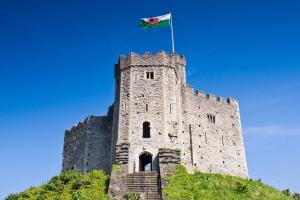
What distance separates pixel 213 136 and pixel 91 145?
11.6 m

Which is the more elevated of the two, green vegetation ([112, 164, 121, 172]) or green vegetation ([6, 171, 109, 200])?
green vegetation ([112, 164, 121, 172])

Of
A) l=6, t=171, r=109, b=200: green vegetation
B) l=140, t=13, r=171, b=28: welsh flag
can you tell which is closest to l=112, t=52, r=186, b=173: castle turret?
l=6, t=171, r=109, b=200: green vegetation

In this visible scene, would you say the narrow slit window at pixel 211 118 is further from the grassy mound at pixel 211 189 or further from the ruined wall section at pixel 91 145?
the ruined wall section at pixel 91 145

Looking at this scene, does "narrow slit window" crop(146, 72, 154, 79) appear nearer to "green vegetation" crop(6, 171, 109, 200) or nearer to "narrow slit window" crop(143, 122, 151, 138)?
"narrow slit window" crop(143, 122, 151, 138)

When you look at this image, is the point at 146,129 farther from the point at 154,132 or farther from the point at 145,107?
the point at 145,107

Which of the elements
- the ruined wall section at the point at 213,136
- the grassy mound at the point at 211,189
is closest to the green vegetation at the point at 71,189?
the grassy mound at the point at 211,189

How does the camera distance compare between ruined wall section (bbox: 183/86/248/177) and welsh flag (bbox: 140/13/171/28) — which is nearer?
welsh flag (bbox: 140/13/171/28)

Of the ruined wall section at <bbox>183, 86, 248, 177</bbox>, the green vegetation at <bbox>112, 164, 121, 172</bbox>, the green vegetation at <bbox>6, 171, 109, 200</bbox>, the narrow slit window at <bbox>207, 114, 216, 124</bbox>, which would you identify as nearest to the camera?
the green vegetation at <bbox>6, 171, 109, 200</bbox>

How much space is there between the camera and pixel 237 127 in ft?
134

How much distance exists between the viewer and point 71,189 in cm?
2969

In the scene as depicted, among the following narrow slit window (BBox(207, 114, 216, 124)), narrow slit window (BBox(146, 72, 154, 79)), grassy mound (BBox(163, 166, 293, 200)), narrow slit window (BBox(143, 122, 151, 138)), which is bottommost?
grassy mound (BBox(163, 166, 293, 200))

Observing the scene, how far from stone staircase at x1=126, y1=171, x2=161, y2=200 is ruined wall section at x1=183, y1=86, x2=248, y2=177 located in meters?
6.88

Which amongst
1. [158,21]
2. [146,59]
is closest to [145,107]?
[146,59]

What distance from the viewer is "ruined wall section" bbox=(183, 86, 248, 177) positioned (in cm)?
3644
